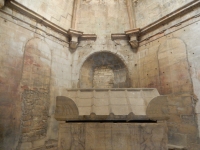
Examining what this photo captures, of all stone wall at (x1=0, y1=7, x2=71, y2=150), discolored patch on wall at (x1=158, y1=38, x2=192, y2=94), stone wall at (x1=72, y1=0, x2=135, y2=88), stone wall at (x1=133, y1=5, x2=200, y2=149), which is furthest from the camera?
stone wall at (x1=72, y1=0, x2=135, y2=88)

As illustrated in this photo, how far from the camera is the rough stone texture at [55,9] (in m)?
4.63

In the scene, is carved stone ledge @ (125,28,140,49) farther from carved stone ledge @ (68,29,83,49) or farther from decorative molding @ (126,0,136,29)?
carved stone ledge @ (68,29,83,49)

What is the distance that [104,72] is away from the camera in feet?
20.3

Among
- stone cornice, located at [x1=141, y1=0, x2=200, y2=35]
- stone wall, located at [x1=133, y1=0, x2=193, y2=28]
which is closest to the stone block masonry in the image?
stone cornice, located at [x1=141, y1=0, x2=200, y2=35]

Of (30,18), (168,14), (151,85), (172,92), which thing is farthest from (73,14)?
(172,92)

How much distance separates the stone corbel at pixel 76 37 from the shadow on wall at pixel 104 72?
697 mm

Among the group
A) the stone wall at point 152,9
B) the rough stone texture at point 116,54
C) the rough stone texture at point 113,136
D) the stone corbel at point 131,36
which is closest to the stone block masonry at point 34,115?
the rough stone texture at point 116,54

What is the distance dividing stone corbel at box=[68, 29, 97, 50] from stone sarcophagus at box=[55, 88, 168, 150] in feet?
11.8

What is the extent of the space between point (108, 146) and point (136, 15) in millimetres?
5127

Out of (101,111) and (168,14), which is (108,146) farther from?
(168,14)

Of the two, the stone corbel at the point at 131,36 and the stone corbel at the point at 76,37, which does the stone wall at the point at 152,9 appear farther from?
the stone corbel at the point at 76,37

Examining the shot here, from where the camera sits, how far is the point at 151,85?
4.92 meters

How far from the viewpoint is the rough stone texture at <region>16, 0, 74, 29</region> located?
4.63 m

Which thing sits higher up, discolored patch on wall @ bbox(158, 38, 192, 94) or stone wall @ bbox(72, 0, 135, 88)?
stone wall @ bbox(72, 0, 135, 88)
